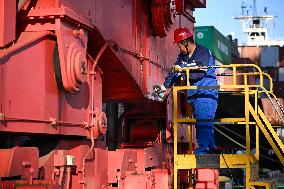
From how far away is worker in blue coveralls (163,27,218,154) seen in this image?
723 cm

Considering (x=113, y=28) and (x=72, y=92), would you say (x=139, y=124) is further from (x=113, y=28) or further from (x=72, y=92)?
(x=72, y=92)

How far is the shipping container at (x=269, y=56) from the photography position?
40475 millimetres

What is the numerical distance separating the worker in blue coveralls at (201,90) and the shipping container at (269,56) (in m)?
33.9

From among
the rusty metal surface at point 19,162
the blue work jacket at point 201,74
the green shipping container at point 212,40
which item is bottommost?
the rusty metal surface at point 19,162

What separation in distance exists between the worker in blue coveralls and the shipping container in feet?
111

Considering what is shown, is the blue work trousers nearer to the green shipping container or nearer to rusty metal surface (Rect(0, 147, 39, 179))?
rusty metal surface (Rect(0, 147, 39, 179))

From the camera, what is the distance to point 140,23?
23.3 ft

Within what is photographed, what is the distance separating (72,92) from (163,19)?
3121mm

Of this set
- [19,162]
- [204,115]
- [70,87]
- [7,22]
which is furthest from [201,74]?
[19,162]

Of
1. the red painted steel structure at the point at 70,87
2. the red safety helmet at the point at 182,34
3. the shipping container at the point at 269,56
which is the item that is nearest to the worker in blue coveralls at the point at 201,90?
the red safety helmet at the point at 182,34

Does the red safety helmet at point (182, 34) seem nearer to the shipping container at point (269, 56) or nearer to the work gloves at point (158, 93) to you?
the work gloves at point (158, 93)

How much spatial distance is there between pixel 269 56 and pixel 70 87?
3821cm

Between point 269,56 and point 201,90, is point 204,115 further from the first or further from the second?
point 269,56

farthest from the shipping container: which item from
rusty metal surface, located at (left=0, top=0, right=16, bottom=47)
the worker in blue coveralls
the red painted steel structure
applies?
rusty metal surface, located at (left=0, top=0, right=16, bottom=47)
